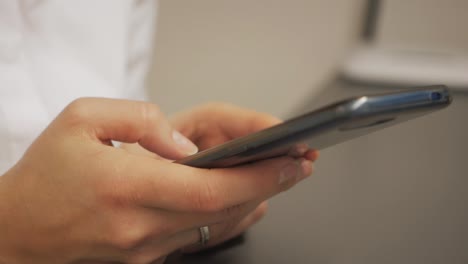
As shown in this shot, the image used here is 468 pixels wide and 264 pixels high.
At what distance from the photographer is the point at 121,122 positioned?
10.3 inches

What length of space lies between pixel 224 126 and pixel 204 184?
0.47ft

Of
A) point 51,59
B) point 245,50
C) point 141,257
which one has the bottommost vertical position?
point 141,257

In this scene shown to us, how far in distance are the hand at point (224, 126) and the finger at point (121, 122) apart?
0.08 meters

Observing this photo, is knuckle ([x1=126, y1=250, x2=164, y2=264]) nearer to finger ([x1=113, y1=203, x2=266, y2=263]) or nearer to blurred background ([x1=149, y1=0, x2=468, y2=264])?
finger ([x1=113, y1=203, x2=266, y2=263])

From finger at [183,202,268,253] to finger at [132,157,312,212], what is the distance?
0.06 metres

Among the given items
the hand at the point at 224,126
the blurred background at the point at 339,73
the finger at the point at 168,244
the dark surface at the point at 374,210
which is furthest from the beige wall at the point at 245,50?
the finger at the point at 168,244

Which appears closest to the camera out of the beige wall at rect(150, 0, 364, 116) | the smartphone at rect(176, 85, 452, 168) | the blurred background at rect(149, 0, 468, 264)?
the smartphone at rect(176, 85, 452, 168)

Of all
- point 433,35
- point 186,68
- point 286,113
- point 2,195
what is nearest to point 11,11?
Answer: point 2,195

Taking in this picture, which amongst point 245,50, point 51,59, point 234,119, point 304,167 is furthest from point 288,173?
point 245,50

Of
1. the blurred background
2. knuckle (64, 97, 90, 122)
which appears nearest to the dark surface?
the blurred background

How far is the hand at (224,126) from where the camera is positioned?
1.11 feet

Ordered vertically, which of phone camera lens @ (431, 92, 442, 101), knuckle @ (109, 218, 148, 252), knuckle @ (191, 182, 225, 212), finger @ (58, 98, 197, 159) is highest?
finger @ (58, 98, 197, 159)

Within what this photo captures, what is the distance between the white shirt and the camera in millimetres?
356

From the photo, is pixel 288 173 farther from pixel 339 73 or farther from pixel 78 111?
pixel 339 73
